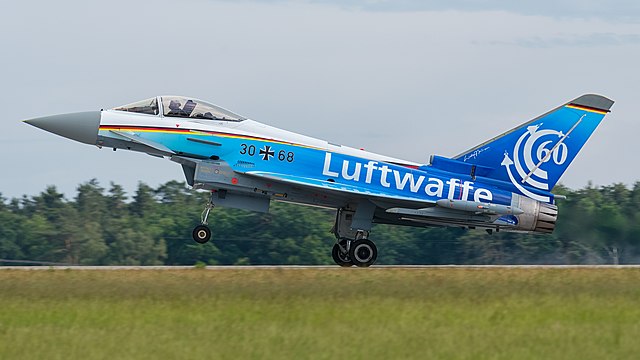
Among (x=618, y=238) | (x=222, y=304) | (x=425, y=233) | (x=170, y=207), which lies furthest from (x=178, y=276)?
(x=170, y=207)

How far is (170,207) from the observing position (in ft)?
193

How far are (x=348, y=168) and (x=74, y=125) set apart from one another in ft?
16.3

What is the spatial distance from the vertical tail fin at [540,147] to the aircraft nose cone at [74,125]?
22.0ft

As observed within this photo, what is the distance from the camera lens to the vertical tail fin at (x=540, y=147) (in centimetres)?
2158

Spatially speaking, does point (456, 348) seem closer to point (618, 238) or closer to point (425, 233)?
point (618, 238)

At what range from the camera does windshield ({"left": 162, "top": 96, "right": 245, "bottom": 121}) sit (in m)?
21.0

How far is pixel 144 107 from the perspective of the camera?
2106cm

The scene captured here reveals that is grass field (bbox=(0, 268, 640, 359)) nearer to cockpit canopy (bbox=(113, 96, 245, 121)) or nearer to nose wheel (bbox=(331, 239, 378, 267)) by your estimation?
nose wheel (bbox=(331, 239, 378, 267))

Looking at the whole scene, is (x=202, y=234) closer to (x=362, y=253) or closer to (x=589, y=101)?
(x=362, y=253)

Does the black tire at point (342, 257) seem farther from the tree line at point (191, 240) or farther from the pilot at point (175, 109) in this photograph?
the tree line at point (191, 240)

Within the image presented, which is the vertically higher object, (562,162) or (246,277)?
(562,162)

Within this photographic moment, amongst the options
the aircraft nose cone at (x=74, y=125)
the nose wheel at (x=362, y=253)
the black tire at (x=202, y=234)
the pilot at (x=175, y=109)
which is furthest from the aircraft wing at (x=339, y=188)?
the aircraft nose cone at (x=74, y=125)

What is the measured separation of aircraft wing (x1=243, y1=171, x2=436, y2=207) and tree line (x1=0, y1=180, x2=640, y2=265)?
12.8 meters

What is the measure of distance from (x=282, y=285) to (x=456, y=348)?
519 centimetres
